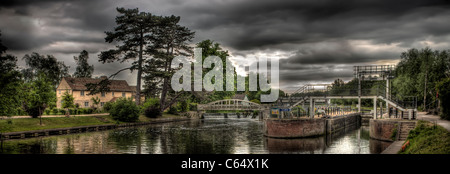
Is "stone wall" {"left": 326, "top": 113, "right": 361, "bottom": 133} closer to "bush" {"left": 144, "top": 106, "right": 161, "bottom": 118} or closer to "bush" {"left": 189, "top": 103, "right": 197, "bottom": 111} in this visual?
"bush" {"left": 144, "top": 106, "right": 161, "bottom": 118}

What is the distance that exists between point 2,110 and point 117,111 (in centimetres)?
A: 2237

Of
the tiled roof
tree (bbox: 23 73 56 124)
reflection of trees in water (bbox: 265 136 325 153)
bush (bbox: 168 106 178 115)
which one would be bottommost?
reflection of trees in water (bbox: 265 136 325 153)

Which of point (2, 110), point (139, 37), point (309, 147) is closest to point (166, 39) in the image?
point (139, 37)

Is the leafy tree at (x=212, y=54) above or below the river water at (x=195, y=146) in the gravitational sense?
above

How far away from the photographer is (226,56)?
75750 mm

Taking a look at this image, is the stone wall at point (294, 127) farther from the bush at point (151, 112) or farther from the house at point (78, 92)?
the house at point (78, 92)

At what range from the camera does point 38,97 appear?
137 ft

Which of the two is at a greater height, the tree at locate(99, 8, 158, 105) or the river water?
the tree at locate(99, 8, 158, 105)

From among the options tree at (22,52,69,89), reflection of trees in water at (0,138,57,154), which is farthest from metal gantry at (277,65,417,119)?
tree at (22,52,69,89)

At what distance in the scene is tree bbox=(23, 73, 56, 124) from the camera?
4138 cm

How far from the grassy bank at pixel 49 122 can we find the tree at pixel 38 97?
1.20 meters

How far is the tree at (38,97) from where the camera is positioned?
1629 inches

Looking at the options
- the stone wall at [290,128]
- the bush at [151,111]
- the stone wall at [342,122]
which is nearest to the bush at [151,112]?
the bush at [151,111]

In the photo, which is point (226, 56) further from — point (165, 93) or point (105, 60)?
point (105, 60)
